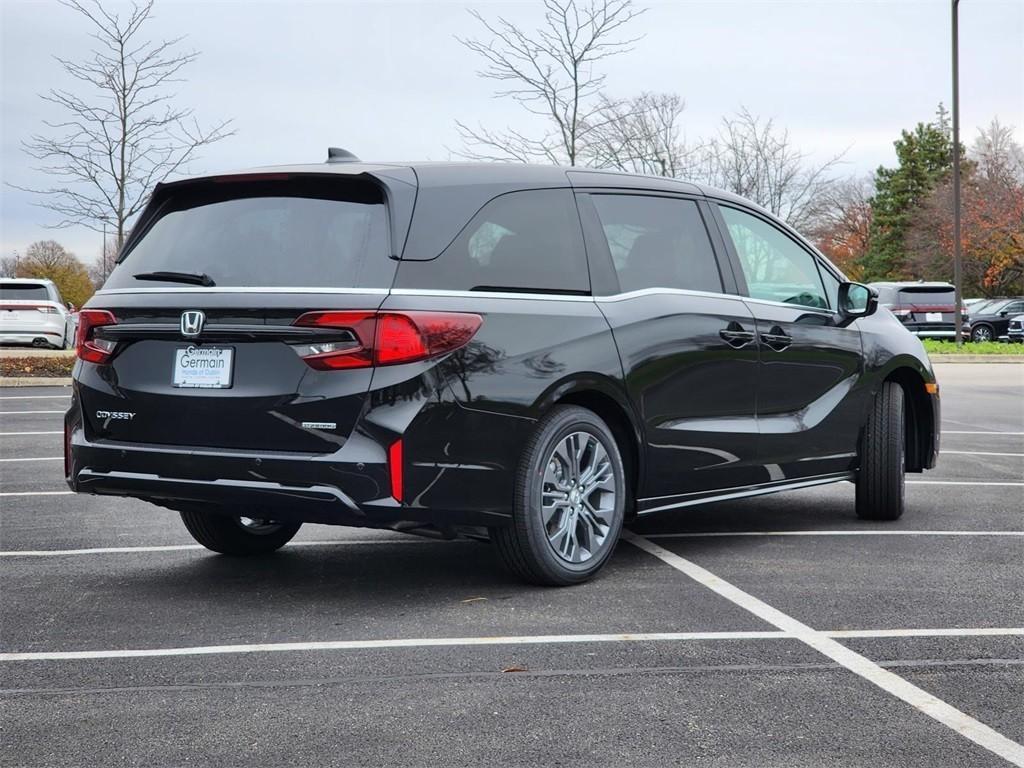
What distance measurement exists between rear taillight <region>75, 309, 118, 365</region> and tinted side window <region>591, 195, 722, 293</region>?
7.14ft

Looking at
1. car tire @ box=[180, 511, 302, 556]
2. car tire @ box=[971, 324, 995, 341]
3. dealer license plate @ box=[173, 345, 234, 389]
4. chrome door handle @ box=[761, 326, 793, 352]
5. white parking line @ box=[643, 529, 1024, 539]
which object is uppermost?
chrome door handle @ box=[761, 326, 793, 352]

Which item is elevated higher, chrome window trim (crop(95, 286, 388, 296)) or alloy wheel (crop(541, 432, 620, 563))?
chrome window trim (crop(95, 286, 388, 296))

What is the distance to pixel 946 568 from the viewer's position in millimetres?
6395

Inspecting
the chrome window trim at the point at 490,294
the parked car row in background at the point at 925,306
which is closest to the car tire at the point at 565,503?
the chrome window trim at the point at 490,294

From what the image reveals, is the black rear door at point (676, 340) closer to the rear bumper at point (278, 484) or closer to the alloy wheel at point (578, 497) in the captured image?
the alloy wheel at point (578, 497)

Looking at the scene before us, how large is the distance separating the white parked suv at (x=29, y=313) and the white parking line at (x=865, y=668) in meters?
22.7

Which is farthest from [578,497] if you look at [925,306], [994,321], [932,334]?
[994,321]

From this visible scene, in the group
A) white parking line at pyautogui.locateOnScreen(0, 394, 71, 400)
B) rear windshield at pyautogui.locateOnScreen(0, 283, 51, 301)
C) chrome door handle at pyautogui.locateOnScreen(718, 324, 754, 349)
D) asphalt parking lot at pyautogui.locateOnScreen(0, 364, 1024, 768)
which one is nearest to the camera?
asphalt parking lot at pyautogui.locateOnScreen(0, 364, 1024, 768)

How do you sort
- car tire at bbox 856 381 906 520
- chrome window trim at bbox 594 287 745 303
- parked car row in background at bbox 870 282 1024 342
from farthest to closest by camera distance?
parked car row in background at bbox 870 282 1024 342 → car tire at bbox 856 381 906 520 → chrome window trim at bbox 594 287 745 303

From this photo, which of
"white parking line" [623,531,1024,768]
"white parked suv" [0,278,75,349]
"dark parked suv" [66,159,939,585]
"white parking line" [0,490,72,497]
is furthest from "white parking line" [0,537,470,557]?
"white parked suv" [0,278,75,349]

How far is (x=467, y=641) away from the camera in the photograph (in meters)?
4.92

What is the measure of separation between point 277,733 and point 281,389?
1.70 metres

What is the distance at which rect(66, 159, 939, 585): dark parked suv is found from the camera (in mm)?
5203

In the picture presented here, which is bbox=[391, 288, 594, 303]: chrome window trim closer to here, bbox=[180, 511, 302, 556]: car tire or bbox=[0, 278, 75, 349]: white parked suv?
bbox=[180, 511, 302, 556]: car tire
